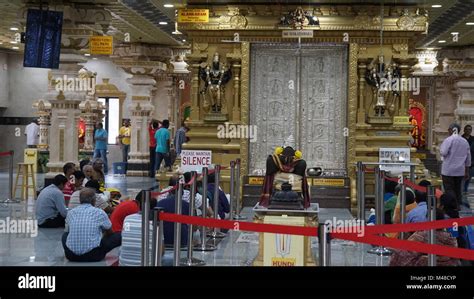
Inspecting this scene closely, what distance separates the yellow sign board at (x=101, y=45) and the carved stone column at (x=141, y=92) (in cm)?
655

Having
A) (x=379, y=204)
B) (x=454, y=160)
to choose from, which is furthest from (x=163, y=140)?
(x=379, y=204)

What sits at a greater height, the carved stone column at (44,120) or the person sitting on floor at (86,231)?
the carved stone column at (44,120)

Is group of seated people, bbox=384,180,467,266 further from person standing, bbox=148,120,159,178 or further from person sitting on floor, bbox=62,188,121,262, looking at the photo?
person standing, bbox=148,120,159,178

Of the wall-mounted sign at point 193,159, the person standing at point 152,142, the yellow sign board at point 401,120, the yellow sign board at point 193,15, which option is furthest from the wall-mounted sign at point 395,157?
the person standing at point 152,142

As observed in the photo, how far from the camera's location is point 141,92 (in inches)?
991

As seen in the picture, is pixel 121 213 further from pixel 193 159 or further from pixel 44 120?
pixel 44 120

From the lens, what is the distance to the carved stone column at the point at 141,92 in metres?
24.5

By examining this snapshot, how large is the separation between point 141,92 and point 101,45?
24.4ft

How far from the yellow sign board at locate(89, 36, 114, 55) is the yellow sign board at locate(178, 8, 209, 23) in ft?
7.08

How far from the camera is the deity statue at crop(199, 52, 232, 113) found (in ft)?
55.8

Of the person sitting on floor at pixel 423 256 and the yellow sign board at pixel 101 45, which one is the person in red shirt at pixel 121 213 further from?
the yellow sign board at pixel 101 45

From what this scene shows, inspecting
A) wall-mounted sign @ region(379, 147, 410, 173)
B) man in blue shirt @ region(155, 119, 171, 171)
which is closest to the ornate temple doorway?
wall-mounted sign @ region(379, 147, 410, 173)

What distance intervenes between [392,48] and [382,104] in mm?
1309
